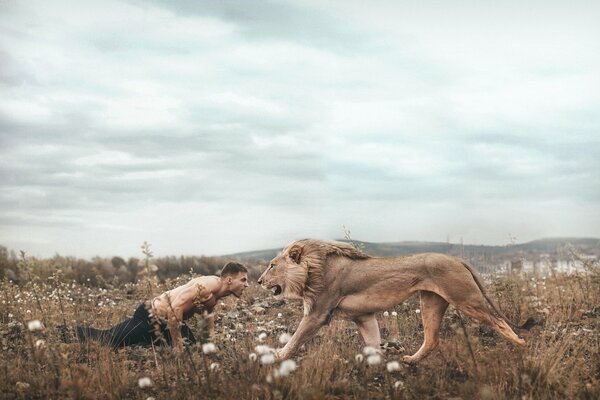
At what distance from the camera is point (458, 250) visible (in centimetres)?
1447

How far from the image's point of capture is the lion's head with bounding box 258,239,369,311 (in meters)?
8.06

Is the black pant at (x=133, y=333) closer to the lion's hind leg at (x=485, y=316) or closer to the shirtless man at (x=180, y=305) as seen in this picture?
the shirtless man at (x=180, y=305)

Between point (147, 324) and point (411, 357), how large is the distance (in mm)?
4415

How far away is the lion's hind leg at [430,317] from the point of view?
821 cm

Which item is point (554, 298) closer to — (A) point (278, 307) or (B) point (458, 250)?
(B) point (458, 250)

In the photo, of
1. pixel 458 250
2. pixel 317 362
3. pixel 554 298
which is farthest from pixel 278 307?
pixel 317 362

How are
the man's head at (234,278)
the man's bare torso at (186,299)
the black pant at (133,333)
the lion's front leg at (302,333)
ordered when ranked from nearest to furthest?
1. the lion's front leg at (302,333)
2. the man's bare torso at (186,299)
3. the man's head at (234,278)
4. the black pant at (133,333)

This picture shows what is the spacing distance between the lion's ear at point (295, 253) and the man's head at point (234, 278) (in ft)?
6.14

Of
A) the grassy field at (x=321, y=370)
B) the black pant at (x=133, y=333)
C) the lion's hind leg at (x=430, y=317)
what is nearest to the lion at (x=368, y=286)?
the lion's hind leg at (x=430, y=317)

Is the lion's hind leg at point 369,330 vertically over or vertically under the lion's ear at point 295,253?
under

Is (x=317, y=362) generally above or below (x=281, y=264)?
below

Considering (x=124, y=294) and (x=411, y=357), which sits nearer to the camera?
(x=411, y=357)

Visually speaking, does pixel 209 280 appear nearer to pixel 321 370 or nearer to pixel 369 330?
pixel 369 330

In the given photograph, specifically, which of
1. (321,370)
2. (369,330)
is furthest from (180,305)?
(321,370)
